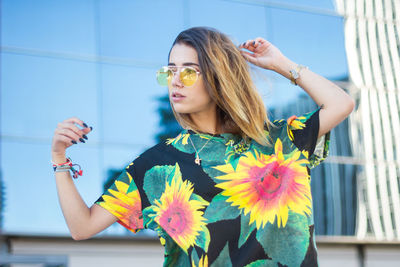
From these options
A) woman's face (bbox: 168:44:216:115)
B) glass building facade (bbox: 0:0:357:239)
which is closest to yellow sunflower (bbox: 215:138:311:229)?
woman's face (bbox: 168:44:216:115)

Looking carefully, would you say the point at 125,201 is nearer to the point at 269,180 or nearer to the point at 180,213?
the point at 180,213

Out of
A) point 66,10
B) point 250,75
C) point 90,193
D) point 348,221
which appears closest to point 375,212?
point 348,221

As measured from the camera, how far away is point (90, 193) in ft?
27.2

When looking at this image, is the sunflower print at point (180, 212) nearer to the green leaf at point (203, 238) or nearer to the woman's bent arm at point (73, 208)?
the green leaf at point (203, 238)

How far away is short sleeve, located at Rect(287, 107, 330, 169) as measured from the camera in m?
1.97

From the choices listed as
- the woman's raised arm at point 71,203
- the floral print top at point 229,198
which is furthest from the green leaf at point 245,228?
the woman's raised arm at point 71,203

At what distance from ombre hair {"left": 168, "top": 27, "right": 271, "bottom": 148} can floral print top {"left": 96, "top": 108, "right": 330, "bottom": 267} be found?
5 centimetres

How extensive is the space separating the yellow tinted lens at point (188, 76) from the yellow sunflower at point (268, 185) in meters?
0.30

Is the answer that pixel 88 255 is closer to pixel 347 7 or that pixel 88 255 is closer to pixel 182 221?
pixel 182 221

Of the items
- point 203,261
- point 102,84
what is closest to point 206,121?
point 203,261

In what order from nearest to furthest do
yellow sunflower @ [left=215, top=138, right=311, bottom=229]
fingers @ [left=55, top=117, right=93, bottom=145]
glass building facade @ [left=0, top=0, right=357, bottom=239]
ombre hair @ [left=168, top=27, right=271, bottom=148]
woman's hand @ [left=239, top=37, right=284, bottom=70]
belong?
fingers @ [left=55, top=117, right=93, bottom=145] < yellow sunflower @ [left=215, top=138, right=311, bottom=229] < ombre hair @ [left=168, top=27, right=271, bottom=148] < woman's hand @ [left=239, top=37, right=284, bottom=70] < glass building facade @ [left=0, top=0, right=357, bottom=239]

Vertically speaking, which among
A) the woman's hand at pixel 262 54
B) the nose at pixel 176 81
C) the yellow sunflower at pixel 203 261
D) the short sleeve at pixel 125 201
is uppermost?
the woman's hand at pixel 262 54

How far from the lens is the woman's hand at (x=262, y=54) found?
6.91 ft

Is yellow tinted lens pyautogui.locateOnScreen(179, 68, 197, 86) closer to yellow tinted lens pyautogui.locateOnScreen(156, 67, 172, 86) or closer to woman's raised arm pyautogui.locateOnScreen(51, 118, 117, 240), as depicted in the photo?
yellow tinted lens pyautogui.locateOnScreen(156, 67, 172, 86)
